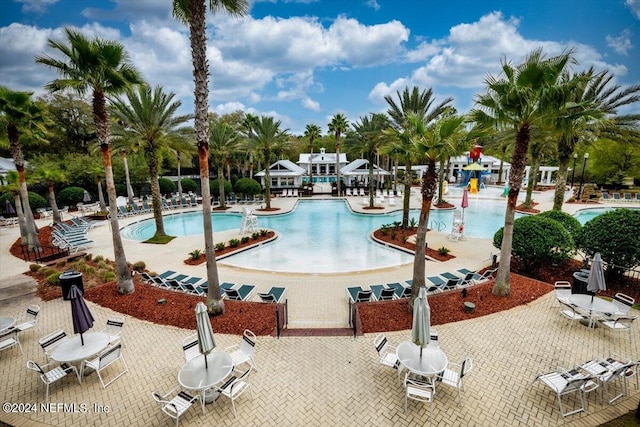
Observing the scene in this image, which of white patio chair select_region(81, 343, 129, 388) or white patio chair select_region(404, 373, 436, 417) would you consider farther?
white patio chair select_region(81, 343, 129, 388)

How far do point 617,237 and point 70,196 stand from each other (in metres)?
41.3

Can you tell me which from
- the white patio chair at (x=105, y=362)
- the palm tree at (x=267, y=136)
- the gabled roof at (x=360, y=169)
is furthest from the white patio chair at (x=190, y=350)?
the gabled roof at (x=360, y=169)

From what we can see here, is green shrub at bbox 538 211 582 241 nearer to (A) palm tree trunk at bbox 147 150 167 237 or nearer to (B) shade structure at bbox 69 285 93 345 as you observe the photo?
(B) shade structure at bbox 69 285 93 345

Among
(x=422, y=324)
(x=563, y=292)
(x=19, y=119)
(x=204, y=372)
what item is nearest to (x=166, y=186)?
(x=19, y=119)

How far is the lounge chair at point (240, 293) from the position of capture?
10.3 m

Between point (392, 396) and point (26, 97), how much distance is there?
19636mm

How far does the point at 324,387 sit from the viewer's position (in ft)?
20.7

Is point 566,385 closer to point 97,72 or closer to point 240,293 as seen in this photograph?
point 240,293

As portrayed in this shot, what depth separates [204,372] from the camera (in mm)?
6090

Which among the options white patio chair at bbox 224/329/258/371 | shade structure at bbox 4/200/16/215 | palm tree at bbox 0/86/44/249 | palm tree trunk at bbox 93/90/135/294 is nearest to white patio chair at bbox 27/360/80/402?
white patio chair at bbox 224/329/258/371

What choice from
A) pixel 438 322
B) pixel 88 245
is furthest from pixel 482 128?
pixel 88 245

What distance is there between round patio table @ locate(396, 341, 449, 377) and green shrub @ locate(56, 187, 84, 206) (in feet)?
119

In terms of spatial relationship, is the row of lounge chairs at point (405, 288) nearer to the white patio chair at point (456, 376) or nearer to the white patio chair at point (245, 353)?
the white patio chair at point (456, 376)

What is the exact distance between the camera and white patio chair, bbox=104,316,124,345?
771 cm
